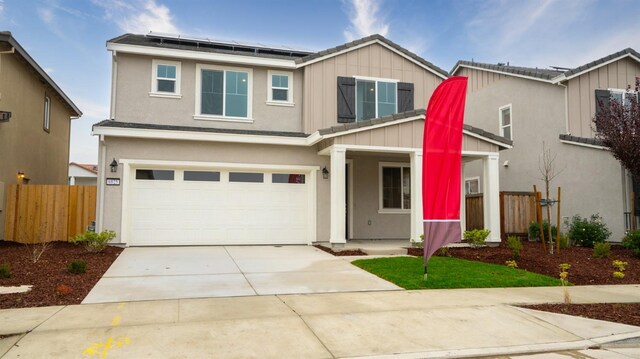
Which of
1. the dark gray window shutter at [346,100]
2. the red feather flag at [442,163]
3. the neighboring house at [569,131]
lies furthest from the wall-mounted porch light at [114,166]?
the neighboring house at [569,131]

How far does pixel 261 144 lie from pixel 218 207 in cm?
214

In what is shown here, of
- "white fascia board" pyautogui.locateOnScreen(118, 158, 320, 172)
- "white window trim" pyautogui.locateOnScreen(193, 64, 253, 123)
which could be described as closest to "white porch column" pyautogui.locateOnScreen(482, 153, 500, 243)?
"white fascia board" pyautogui.locateOnScreen(118, 158, 320, 172)

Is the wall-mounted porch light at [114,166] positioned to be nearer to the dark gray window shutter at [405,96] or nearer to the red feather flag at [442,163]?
the red feather flag at [442,163]

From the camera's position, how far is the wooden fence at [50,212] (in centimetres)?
1290

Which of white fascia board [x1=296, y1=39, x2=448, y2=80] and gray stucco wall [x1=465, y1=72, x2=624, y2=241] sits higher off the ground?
white fascia board [x1=296, y1=39, x2=448, y2=80]

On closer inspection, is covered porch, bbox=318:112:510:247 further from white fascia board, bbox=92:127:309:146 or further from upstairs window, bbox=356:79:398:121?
upstairs window, bbox=356:79:398:121

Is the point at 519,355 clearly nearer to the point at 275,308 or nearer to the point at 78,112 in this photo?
the point at 275,308

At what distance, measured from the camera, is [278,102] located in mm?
14023

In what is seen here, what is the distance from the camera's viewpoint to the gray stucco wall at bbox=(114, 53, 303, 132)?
42.8ft

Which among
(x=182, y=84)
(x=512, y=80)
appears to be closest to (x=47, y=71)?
(x=182, y=84)

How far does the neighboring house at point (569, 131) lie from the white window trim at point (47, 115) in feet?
53.9

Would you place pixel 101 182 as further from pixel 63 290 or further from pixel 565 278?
pixel 565 278

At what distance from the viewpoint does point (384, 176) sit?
1516 centimetres

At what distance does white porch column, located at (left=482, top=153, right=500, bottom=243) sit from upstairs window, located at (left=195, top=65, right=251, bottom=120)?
7.08 meters
